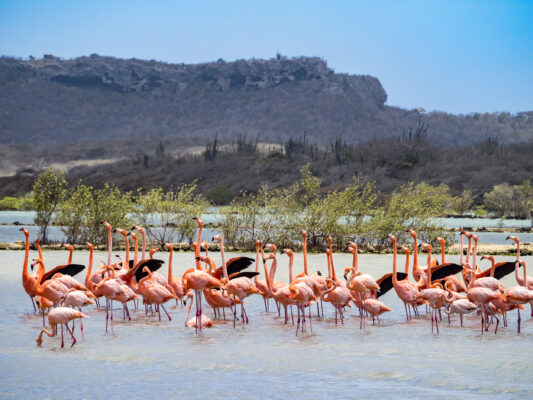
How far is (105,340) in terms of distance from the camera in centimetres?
988

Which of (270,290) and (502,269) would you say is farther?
(502,269)

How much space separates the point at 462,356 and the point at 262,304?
498cm

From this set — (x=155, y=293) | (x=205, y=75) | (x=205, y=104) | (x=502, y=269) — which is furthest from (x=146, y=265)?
(x=205, y=75)

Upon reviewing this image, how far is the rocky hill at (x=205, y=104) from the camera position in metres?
128

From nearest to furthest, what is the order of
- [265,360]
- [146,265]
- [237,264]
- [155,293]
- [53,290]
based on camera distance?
[265,360] < [53,290] < [155,293] < [146,265] < [237,264]

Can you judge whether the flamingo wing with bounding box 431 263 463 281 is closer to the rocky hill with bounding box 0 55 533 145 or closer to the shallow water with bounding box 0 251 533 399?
the shallow water with bounding box 0 251 533 399

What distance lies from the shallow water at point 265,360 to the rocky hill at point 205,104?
10613 centimetres

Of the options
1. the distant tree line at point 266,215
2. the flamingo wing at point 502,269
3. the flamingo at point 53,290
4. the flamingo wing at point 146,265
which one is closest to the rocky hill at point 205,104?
the distant tree line at point 266,215

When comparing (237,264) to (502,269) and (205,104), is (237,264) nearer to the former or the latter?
(502,269)

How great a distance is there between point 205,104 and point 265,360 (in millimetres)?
131807

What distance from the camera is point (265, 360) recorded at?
8875mm

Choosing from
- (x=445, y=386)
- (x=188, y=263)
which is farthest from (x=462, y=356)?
(x=188, y=263)

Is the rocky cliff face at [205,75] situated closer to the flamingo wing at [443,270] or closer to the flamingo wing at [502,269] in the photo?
the flamingo wing at [502,269]

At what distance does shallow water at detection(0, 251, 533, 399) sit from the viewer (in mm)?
7484
